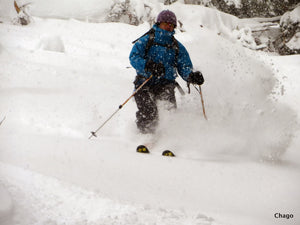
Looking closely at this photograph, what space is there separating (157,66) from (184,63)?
2.03ft

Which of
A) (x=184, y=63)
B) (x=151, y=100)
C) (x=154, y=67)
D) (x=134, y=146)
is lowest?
(x=134, y=146)

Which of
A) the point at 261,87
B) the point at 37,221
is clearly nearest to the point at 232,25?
the point at 261,87

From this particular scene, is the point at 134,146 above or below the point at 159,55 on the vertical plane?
below

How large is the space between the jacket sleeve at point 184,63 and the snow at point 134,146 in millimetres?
714

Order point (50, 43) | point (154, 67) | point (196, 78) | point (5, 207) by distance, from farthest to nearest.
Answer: point (50, 43)
point (196, 78)
point (154, 67)
point (5, 207)

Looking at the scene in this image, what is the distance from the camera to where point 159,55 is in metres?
4.57

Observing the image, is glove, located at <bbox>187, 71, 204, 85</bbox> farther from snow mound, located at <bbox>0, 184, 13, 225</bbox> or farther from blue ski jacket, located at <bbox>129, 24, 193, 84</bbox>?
snow mound, located at <bbox>0, 184, 13, 225</bbox>

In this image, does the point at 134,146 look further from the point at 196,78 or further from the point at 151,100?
the point at 196,78

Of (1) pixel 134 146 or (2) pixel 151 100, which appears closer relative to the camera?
(1) pixel 134 146

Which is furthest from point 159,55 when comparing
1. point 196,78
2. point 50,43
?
point 50,43

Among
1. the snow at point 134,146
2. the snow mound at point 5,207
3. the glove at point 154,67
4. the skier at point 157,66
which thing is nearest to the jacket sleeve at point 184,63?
the skier at point 157,66

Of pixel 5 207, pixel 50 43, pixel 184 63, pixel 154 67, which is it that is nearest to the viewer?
pixel 5 207

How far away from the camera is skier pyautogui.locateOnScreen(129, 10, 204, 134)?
444 cm

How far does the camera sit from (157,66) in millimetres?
4324
